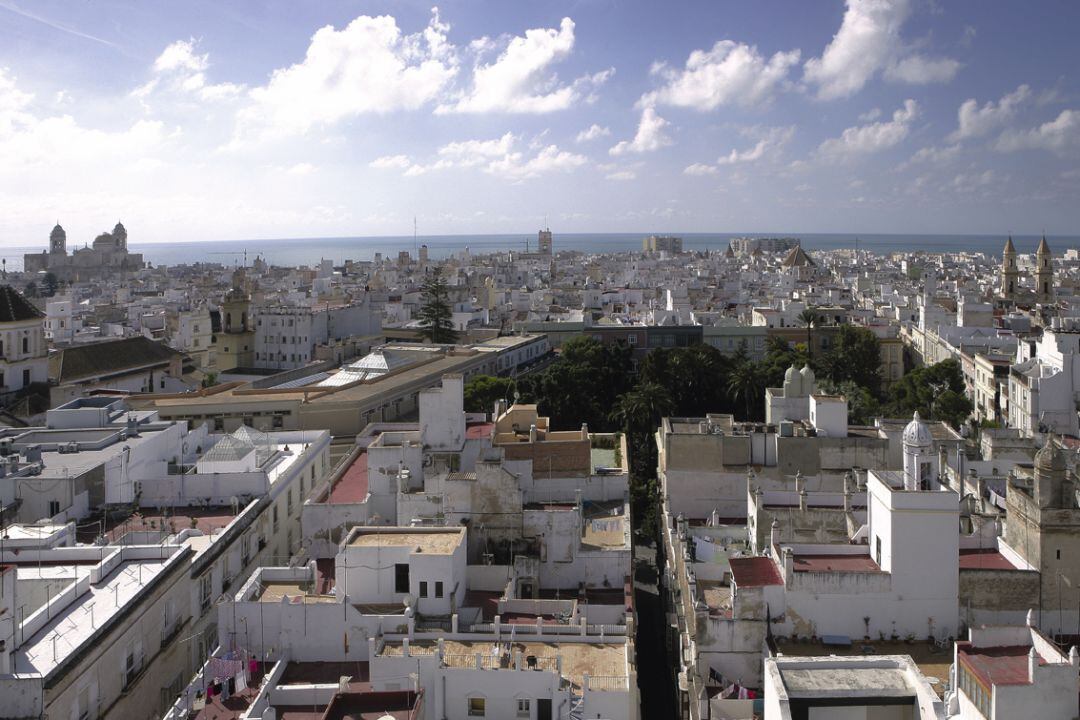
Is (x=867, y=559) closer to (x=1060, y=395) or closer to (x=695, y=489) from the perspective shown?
(x=695, y=489)

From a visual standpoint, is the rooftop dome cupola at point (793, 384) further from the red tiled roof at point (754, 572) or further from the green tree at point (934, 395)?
the red tiled roof at point (754, 572)

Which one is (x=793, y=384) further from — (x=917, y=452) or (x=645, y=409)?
(x=917, y=452)

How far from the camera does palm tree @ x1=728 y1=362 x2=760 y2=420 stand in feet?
158

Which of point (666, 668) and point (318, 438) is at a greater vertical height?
point (318, 438)

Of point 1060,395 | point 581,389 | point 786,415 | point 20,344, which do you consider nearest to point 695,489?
point 786,415

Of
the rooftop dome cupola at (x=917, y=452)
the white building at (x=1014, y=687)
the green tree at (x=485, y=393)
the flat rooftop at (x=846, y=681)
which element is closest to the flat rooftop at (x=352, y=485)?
the green tree at (x=485, y=393)

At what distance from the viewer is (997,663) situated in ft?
48.0

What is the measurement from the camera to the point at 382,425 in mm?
35188

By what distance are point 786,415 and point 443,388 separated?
42.2ft

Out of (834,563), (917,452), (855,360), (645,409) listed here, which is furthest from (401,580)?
(855,360)

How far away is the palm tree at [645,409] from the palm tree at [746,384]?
717cm

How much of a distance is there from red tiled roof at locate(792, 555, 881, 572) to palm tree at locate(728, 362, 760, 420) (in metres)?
27.6

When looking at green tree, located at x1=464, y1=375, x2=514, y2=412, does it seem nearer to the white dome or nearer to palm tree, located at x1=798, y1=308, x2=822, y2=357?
the white dome

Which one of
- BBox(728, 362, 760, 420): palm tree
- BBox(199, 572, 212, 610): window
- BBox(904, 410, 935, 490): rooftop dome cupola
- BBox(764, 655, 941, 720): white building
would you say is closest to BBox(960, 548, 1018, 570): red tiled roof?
BBox(904, 410, 935, 490): rooftop dome cupola
